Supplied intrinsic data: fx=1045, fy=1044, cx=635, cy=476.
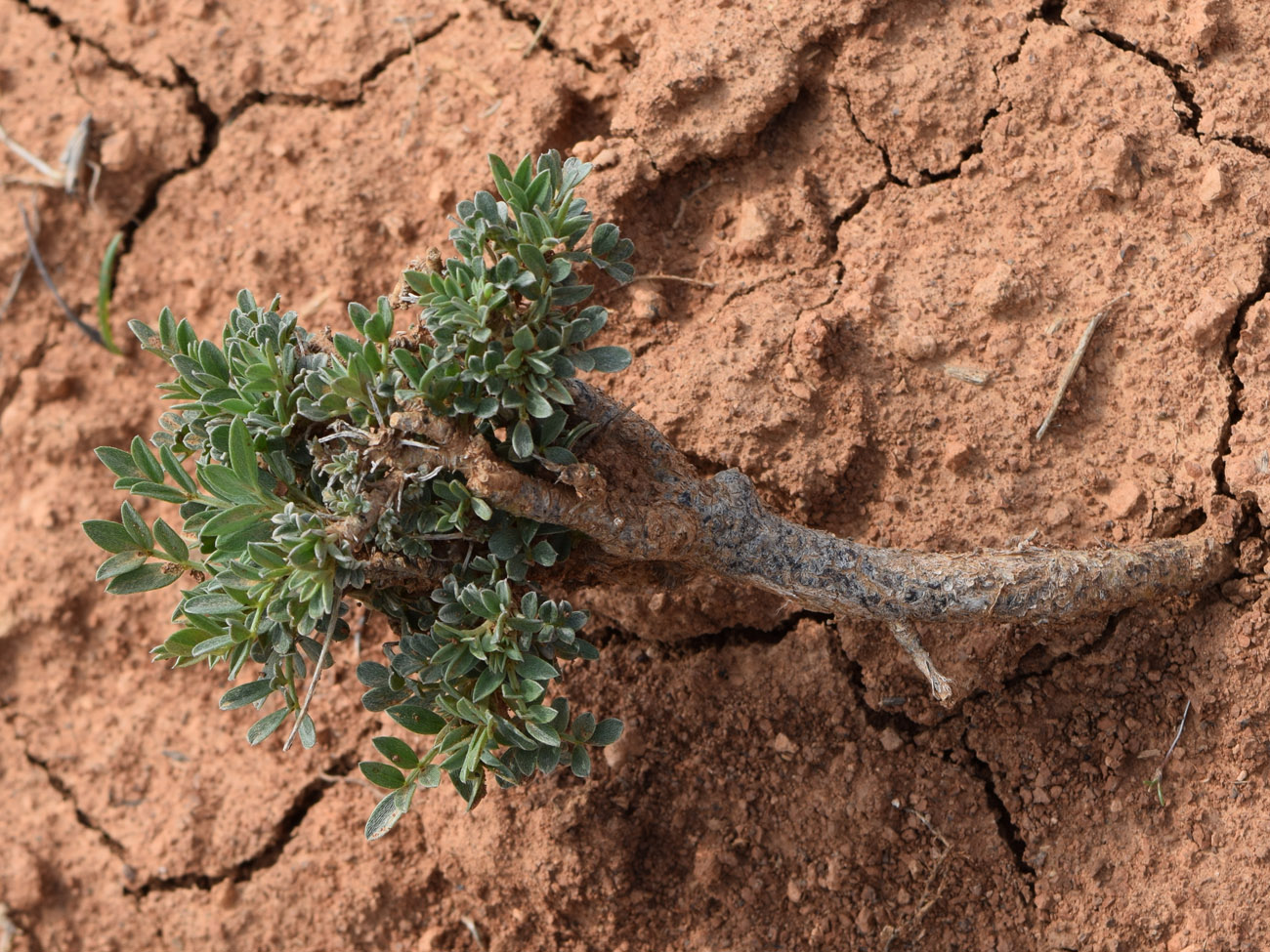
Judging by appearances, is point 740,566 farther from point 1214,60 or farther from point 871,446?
point 1214,60

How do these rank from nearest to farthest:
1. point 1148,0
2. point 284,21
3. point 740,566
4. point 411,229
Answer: point 740,566
point 1148,0
point 411,229
point 284,21

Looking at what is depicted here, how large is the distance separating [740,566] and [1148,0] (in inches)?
78.0

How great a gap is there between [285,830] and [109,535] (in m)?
1.27

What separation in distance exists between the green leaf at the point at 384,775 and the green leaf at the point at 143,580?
23.5 inches

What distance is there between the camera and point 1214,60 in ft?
9.30

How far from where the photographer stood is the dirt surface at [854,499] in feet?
8.85

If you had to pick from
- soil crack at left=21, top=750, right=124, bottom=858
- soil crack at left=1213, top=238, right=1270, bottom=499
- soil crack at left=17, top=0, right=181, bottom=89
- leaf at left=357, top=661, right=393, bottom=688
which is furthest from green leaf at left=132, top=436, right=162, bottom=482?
soil crack at left=1213, top=238, right=1270, bottom=499

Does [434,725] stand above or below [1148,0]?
below

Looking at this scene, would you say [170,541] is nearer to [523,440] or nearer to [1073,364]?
[523,440]

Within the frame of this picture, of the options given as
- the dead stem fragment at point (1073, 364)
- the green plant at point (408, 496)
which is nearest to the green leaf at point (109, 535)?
the green plant at point (408, 496)

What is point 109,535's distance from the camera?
226 centimetres

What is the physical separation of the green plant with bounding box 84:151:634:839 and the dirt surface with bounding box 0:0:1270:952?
708mm

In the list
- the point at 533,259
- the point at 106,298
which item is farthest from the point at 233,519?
the point at 106,298

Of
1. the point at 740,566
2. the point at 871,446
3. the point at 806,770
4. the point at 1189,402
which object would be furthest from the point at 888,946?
the point at 1189,402
